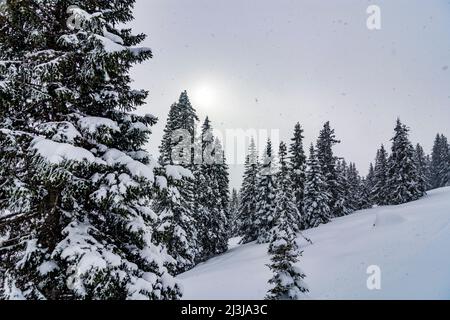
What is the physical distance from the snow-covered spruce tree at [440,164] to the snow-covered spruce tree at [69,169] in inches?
3002

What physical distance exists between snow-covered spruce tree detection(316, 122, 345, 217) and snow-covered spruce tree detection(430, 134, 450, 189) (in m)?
38.7

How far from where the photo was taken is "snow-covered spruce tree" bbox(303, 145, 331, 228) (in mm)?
36438

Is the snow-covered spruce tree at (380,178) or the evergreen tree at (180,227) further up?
the snow-covered spruce tree at (380,178)

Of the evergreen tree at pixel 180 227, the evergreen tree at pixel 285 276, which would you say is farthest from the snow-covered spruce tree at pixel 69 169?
the evergreen tree at pixel 180 227

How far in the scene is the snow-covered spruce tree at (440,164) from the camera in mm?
64500

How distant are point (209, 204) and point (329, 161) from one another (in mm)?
19328

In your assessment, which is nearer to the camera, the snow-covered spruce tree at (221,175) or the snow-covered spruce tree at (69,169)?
the snow-covered spruce tree at (69,169)

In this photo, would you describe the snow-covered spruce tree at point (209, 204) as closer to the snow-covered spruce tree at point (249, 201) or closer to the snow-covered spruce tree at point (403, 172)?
the snow-covered spruce tree at point (249, 201)

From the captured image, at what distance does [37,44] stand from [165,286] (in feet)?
19.2

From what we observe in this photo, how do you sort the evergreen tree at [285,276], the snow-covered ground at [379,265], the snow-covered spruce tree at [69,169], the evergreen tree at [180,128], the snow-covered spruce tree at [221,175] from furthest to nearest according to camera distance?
the snow-covered spruce tree at [221,175]
the evergreen tree at [180,128]
the evergreen tree at [285,276]
the snow-covered ground at [379,265]
the snow-covered spruce tree at [69,169]

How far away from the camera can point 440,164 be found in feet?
228

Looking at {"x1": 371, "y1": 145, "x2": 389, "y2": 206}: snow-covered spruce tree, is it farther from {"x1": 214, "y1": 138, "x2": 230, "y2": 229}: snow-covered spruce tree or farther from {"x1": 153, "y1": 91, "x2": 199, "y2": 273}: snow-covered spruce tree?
{"x1": 153, "y1": 91, "x2": 199, "y2": 273}: snow-covered spruce tree

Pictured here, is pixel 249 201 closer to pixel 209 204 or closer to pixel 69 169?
A: pixel 209 204

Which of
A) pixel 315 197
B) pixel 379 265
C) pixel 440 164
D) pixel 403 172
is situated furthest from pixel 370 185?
pixel 379 265
